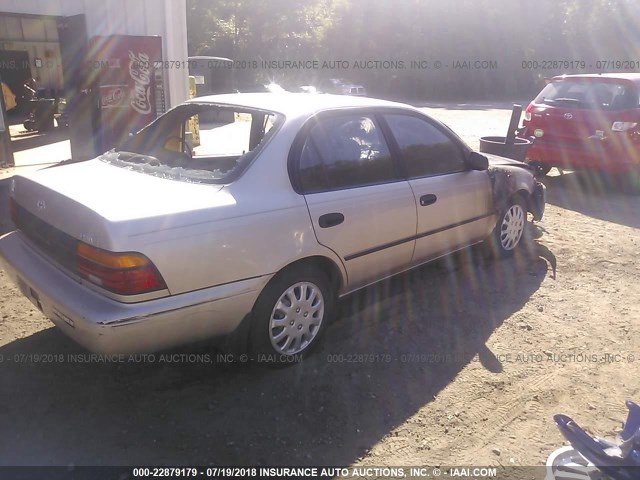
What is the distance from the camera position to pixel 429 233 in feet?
13.6

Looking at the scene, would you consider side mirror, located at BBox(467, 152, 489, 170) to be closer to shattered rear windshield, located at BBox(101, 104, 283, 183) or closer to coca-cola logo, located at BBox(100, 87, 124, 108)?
shattered rear windshield, located at BBox(101, 104, 283, 183)

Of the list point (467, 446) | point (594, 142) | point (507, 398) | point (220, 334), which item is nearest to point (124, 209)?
point (220, 334)

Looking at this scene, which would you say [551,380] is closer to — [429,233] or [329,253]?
[429,233]

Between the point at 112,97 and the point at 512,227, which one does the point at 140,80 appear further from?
the point at 512,227

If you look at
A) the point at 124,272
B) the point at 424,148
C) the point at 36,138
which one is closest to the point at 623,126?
the point at 424,148

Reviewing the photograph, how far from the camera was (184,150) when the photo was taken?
4.00 m

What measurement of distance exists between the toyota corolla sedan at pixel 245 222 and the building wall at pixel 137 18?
6.04 metres

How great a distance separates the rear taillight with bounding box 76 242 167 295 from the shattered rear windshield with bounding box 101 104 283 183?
2.28 feet

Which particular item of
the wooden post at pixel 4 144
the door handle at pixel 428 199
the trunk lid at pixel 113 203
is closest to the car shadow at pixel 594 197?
the door handle at pixel 428 199

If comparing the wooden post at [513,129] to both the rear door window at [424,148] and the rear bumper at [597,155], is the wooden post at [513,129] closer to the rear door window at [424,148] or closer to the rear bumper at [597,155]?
the rear bumper at [597,155]

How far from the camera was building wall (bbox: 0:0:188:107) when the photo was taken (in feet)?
28.7

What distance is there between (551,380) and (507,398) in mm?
395

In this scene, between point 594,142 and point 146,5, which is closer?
point 594,142

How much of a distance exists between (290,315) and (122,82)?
7201 mm
